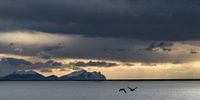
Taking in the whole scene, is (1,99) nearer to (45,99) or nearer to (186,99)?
(45,99)

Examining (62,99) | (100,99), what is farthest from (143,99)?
(62,99)

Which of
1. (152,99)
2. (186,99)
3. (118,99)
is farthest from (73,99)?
(186,99)

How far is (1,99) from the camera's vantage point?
172375mm

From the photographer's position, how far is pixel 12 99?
17538 centimetres

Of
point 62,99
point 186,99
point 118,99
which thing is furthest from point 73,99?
point 186,99

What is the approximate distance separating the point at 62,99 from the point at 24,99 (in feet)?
49.7

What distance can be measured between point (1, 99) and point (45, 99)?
15.7m

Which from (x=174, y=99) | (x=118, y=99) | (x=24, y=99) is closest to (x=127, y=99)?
(x=118, y=99)

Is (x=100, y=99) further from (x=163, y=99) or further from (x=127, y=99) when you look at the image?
(x=163, y=99)

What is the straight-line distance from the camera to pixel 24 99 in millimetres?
175375

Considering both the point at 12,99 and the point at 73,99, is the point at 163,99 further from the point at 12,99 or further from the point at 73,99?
the point at 12,99

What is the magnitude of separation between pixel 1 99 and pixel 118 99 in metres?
40.4

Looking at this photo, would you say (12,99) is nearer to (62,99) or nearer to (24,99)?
(24,99)

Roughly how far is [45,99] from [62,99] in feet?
19.0
